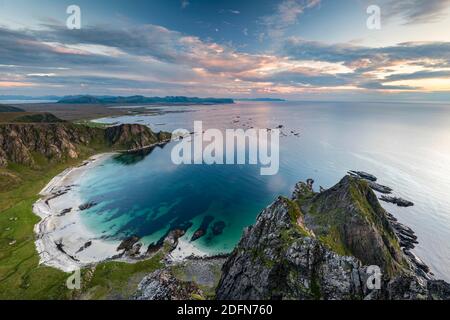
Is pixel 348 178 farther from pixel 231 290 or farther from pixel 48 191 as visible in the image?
pixel 48 191

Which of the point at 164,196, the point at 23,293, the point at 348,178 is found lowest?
the point at 23,293

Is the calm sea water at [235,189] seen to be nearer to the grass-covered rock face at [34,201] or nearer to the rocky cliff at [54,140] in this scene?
the grass-covered rock face at [34,201]

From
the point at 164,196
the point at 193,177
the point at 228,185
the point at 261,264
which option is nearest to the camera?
the point at 261,264

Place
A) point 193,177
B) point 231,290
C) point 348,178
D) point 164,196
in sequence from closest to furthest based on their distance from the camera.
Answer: point 231,290
point 348,178
point 164,196
point 193,177

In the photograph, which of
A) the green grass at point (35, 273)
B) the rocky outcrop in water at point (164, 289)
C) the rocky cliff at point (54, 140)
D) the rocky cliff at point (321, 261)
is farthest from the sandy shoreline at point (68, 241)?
the rocky cliff at point (54, 140)

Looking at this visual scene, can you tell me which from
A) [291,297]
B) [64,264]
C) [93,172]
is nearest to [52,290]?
[64,264]

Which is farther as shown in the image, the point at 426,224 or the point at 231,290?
the point at 426,224

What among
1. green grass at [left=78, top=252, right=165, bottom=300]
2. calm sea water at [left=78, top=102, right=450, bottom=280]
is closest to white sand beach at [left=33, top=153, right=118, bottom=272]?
calm sea water at [left=78, top=102, right=450, bottom=280]
